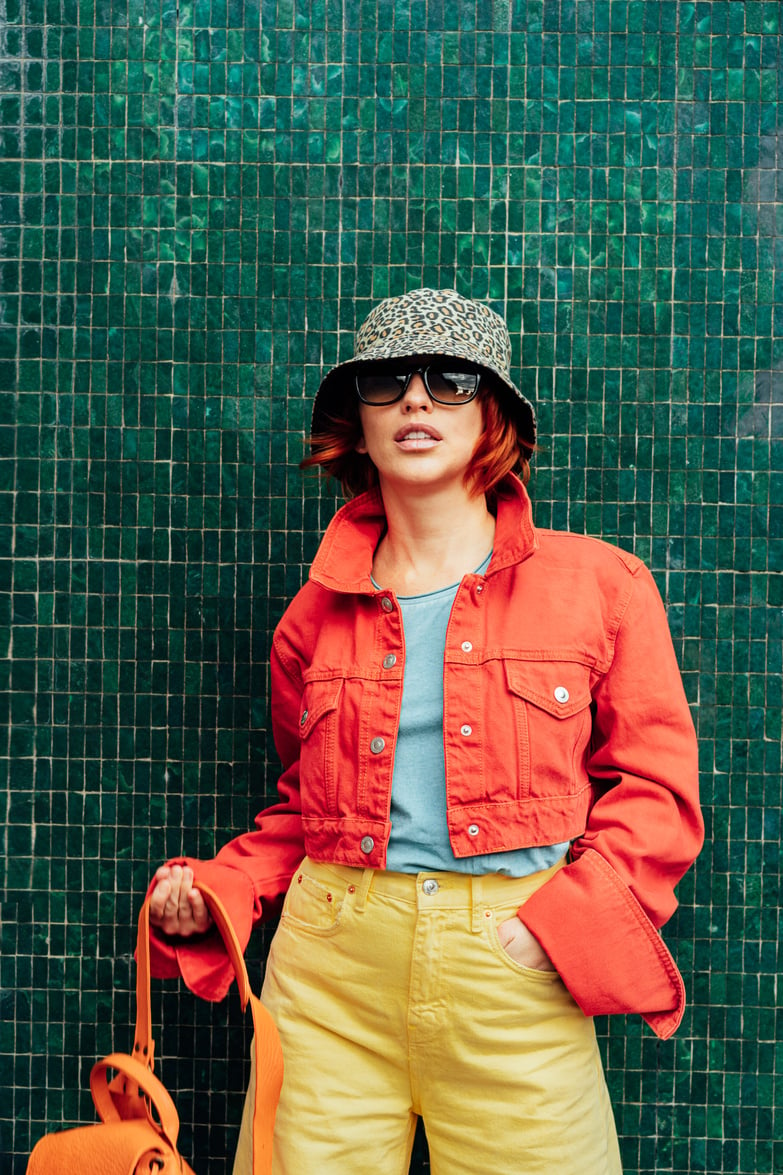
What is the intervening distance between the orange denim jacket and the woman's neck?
0.05 m

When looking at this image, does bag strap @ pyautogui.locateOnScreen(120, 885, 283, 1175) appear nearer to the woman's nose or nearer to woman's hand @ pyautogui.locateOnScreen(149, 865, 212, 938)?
woman's hand @ pyautogui.locateOnScreen(149, 865, 212, 938)

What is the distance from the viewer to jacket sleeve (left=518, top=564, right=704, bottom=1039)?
70.4 inches

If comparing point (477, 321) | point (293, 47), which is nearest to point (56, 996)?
point (477, 321)

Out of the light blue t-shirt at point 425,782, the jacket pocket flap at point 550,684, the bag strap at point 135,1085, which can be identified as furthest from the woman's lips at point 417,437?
the bag strap at point 135,1085

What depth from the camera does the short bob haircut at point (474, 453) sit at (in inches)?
78.4

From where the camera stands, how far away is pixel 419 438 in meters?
1.90

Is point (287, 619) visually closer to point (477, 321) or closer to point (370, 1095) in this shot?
point (477, 321)

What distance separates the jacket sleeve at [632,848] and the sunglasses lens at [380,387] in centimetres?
54

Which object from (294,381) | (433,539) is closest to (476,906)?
(433,539)

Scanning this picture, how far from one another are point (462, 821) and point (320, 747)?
0.30m

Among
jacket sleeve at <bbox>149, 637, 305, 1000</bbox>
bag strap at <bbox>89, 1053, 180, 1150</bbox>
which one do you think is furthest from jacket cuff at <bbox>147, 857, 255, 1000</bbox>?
bag strap at <bbox>89, 1053, 180, 1150</bbox>

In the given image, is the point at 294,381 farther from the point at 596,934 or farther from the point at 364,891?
the point at 596,934

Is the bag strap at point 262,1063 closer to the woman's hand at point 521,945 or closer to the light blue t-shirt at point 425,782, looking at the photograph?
the light blue t-shirt at point 425,782

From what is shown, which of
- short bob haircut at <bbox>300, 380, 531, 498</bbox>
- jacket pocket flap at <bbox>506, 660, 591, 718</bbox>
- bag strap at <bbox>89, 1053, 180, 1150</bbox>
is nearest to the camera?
bag strap at <bbox>89, 1053, 180, 1150</bbox>
